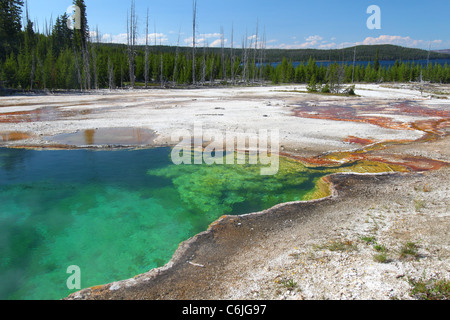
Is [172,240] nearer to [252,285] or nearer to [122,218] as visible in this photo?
[122,218]

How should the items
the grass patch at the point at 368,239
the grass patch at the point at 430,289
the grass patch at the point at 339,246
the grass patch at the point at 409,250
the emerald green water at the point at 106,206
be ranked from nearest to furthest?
1. the grass patch at the point at 430,289
2. the grass patch at the point at 409,250
3. the grass patch at the point at 339,246
4. the grass patch at the point at 368,239
5. the emerald green water at the point at 106,206

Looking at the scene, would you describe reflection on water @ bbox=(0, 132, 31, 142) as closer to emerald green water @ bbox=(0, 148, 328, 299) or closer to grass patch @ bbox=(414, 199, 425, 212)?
emerald green water @ bbox=(0, 148, 328, 299)

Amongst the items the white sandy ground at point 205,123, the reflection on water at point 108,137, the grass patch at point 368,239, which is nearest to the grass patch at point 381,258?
the grass patch at point 368,239

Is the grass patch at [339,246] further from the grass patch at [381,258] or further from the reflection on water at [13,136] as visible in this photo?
the reflection on water at [13,136]

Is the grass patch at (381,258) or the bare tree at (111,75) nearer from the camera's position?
the grass patch at (381,258)

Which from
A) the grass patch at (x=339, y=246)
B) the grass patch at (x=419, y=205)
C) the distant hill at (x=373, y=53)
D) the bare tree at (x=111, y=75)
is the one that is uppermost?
the distant hill at (x=373, y=53)

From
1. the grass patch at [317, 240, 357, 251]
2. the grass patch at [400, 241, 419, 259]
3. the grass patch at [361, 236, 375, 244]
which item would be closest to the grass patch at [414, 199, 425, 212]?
the grass patch at [400, 241, 419, 259]
